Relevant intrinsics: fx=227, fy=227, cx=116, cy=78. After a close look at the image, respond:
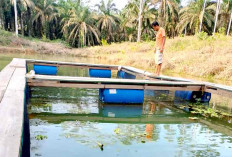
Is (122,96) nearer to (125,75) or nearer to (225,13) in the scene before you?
(125,75)

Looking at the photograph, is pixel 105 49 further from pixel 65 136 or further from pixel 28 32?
pixel 65 136

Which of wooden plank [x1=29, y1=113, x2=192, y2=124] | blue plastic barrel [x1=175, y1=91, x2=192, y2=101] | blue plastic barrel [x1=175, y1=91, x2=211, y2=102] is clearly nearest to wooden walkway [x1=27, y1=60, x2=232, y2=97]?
blue plastic barrel [x1=175, y1=91, x2=211, y2=102]

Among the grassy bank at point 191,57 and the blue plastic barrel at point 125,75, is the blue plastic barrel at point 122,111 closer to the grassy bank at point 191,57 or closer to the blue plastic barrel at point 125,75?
the blue plastic barrel at point 125,75

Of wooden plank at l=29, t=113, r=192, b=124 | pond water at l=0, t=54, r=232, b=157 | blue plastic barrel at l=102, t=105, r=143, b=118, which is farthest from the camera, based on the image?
blue plastic barrel at l=102, t=105, r=143, b=118

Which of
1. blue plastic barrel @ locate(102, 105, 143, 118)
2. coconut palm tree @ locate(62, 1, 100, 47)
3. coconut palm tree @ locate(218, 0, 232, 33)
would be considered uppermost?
coconut palm tree @ locate(218, 0, 232, 33)

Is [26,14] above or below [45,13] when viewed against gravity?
below

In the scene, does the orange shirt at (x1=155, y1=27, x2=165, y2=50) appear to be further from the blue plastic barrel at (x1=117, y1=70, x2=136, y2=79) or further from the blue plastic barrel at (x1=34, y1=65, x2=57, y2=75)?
the blue plastic barrel at (x1=34, y1=65, x2=57, y2=75)

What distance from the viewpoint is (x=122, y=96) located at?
5305mm

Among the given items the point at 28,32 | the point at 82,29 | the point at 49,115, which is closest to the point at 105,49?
the point at 82,29

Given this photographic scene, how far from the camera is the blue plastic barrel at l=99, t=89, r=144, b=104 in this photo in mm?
5188

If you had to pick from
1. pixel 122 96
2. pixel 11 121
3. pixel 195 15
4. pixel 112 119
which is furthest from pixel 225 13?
pixel 11 121

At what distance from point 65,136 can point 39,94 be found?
2.85 meters

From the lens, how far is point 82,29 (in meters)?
28.8

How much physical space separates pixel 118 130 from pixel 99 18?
1141 inches
